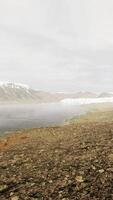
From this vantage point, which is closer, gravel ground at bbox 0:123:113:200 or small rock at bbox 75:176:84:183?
gravel ground at bbox 0:123:113:200

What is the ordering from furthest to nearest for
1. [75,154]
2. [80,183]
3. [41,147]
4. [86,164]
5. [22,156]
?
[41,147] < [22,156] < [75,154] < [86,164] < [80,183]

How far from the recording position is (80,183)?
12.3 meters

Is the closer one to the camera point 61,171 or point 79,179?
point 79,179

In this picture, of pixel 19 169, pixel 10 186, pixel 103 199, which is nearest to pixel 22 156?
pixel 19 169

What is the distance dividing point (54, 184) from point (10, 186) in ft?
6.58

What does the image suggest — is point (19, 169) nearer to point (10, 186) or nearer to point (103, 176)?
point (10, 186)

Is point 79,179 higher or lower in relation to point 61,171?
lower

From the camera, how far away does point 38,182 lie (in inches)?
507

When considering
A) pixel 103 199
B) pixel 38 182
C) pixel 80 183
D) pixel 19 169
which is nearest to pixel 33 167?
pixel 19 169

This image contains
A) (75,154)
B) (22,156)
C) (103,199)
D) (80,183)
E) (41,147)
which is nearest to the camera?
(103,199)

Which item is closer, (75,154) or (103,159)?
(103,159)

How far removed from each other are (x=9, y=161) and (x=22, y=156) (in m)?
0.99

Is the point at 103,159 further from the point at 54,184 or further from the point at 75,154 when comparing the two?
the point at 54,184

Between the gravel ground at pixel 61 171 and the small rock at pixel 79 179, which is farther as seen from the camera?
the small rock at pixel 79 179
